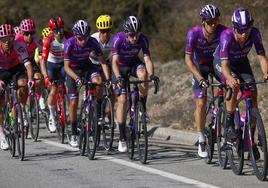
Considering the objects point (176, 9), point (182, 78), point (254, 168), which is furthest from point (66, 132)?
point (176, 9)

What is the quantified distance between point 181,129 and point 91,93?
3139 mm

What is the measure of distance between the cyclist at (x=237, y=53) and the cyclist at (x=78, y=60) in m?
2.60

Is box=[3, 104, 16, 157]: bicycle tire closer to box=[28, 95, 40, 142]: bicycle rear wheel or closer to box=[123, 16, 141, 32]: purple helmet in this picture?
box=[28, 95, 40, 142]: bicycle rear wheel

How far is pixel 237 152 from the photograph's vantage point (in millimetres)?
10203

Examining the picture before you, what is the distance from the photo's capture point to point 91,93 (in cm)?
1236

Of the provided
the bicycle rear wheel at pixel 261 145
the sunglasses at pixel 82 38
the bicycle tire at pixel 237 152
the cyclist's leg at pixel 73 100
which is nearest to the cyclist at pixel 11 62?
the cyclist's leg at pixel 73 100

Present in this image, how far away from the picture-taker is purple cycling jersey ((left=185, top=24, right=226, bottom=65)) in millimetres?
11398

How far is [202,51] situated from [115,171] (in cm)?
212

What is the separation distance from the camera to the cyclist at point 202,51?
11.3 metres

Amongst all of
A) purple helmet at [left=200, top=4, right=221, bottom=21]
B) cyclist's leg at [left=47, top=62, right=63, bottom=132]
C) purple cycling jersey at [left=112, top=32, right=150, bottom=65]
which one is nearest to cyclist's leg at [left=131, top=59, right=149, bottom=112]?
purple cycling jersey at [left=112, top=32, right=150, bottom=65]

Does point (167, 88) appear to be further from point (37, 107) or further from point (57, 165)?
point (57, 165)

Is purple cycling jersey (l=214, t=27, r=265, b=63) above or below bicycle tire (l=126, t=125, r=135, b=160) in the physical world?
above

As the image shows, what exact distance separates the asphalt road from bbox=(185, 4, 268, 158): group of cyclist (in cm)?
50

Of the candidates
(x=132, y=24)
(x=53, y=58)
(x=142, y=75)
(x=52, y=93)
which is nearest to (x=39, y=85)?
(x=53, y=58)
